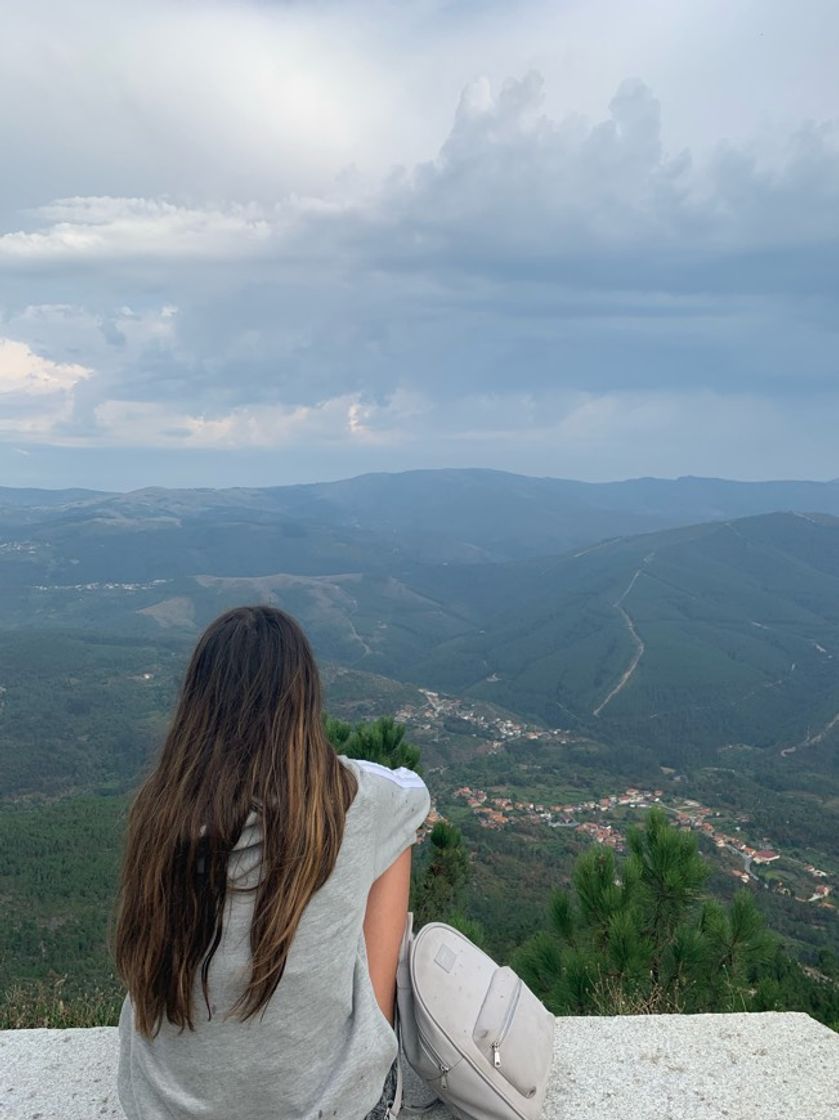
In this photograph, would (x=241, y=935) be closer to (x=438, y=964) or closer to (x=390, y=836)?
(x=390, y=836)

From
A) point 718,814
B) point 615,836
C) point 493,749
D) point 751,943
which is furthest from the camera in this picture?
point 493,749

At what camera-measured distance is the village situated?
36.5 meters

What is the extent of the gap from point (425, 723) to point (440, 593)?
126187 mm

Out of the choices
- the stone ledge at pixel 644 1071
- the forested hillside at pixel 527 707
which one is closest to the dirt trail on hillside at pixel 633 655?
the forested hillside at pixel 527 707

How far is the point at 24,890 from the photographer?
21.8 m

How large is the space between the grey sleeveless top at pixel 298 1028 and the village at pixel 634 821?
33183mm

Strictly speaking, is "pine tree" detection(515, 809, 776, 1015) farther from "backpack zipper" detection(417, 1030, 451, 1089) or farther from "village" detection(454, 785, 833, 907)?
"village" detection(454, 785, 833, 907)

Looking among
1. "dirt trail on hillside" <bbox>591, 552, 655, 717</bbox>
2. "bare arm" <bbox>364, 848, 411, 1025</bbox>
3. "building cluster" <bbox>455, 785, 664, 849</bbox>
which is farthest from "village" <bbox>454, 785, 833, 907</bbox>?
"dirt trail on hillside" <bbox>591, 552, 655, 717</bbox>

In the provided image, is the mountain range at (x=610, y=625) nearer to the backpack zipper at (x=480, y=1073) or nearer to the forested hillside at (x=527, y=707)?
the forested hillside at (x=527, y=707)

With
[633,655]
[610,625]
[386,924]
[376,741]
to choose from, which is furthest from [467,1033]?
[610,625]

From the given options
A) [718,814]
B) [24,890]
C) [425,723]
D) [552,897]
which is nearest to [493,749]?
[425,723]

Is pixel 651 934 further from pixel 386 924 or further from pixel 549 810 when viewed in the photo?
pixel 549 810

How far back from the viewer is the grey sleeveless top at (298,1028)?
2.04 metres

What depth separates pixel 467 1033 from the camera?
257 centimetres
